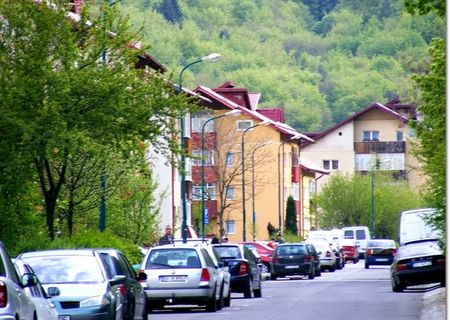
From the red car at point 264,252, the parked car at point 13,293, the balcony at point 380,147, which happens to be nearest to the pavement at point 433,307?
the parked car at point 13,293

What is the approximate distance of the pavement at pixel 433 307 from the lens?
29.0 m

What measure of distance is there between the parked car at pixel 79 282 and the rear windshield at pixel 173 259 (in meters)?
10.1

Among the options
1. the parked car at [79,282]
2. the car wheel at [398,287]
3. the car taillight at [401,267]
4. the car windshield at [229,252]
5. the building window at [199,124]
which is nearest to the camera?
the parked car at [79,282]

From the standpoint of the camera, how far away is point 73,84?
33219mm

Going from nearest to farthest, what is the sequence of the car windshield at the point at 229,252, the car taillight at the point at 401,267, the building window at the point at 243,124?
the car windshield at the point at 229,252 → the car taillight at the point at 401,267 → the building window at the point at 243,124

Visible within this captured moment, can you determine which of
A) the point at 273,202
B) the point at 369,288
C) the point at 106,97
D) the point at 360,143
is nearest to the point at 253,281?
the point at 369,288

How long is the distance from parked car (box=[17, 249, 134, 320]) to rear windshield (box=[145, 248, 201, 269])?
1006 cm

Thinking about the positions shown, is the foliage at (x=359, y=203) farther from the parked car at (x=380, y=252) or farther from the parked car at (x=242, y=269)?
the parked car at (x=242, y=269)

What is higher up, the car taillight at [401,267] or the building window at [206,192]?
the building window at [206,192]

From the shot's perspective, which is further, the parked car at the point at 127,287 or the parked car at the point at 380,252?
the parked car at the point at 380,252

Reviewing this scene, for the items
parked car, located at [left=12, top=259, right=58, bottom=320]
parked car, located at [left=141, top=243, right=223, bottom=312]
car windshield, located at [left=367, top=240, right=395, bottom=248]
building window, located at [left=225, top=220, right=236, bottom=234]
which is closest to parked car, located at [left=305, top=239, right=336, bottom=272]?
car windshield, located at [left=367, top=240, right=395, bottom=248]

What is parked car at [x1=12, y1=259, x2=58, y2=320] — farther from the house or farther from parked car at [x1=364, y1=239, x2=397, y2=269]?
the house

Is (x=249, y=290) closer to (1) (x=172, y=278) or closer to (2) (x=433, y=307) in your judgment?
(1) (x=172, y=278)

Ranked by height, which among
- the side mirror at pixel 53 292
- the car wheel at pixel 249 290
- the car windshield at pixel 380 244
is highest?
the car windshield at pixel 380 244
